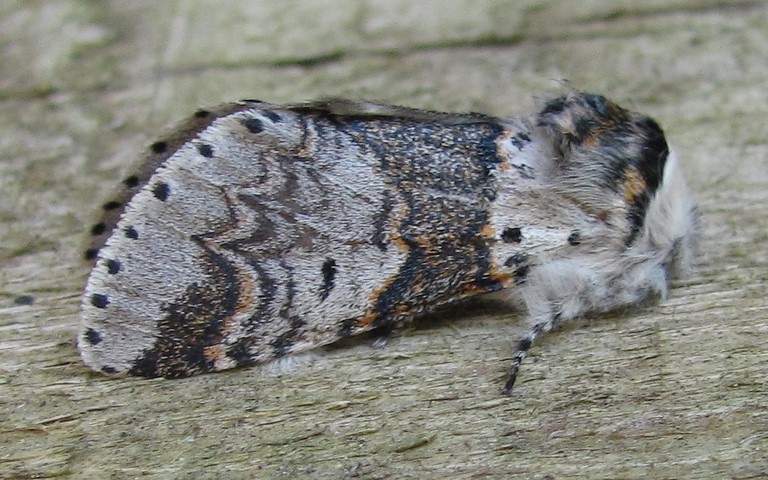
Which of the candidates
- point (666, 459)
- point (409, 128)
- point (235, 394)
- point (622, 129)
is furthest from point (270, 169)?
point (666, 459)

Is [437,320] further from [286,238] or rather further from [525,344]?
[286,238]

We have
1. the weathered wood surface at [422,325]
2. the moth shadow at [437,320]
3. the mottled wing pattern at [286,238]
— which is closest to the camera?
the weathered wood surface at [422,325]

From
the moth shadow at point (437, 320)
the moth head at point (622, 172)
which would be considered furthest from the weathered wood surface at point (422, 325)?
the moth head at point (622, 172)

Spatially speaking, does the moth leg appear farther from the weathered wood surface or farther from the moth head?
the moth head

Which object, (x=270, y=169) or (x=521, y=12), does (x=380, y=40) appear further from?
(x=270, y=169)

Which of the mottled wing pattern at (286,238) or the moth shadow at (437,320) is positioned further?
the moth shadow at (437,320)

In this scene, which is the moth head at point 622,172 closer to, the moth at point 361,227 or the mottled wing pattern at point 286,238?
the moth at point 361,227
